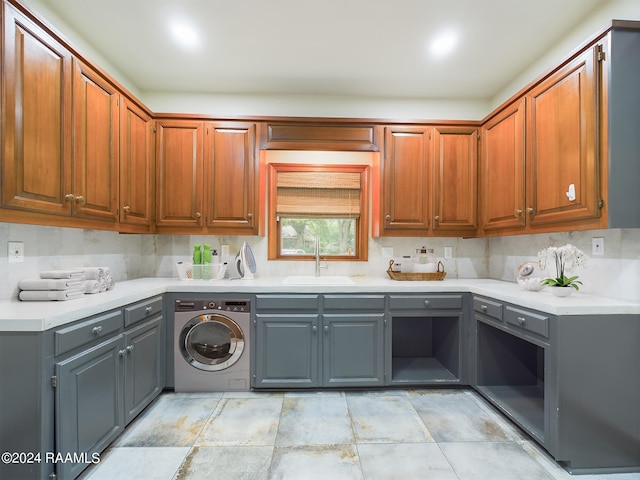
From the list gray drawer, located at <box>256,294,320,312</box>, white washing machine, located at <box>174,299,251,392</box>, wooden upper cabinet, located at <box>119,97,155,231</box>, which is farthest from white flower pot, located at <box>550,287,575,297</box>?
wooden upper cabinet, located at <box>119,97,155,231</box>

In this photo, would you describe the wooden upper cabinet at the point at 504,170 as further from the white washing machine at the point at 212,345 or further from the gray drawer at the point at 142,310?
the gray drawer at the point at 142,310

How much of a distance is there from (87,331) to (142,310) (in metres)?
0.52

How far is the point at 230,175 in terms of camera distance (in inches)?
109

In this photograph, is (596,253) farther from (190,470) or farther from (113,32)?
(113,32)

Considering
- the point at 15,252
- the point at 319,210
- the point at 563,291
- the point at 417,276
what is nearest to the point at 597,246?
the point at 563,291

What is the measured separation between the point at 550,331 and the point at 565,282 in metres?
0.43

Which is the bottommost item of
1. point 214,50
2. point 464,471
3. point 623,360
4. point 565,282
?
point 464,471

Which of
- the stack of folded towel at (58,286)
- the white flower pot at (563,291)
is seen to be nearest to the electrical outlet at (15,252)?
the stack of folded towel at (58,286)

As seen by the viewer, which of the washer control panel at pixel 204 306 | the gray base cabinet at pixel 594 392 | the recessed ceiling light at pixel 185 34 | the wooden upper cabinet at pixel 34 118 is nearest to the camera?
the wooden upper cabinet at pixel 34 118

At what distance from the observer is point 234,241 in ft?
10.2

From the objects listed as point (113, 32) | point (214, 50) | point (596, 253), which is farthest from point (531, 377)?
point (113, 32)

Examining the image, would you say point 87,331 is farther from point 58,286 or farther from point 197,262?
Result: point 197,262

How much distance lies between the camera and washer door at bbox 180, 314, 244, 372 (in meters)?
2.45

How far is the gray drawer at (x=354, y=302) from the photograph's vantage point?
2.47 m
